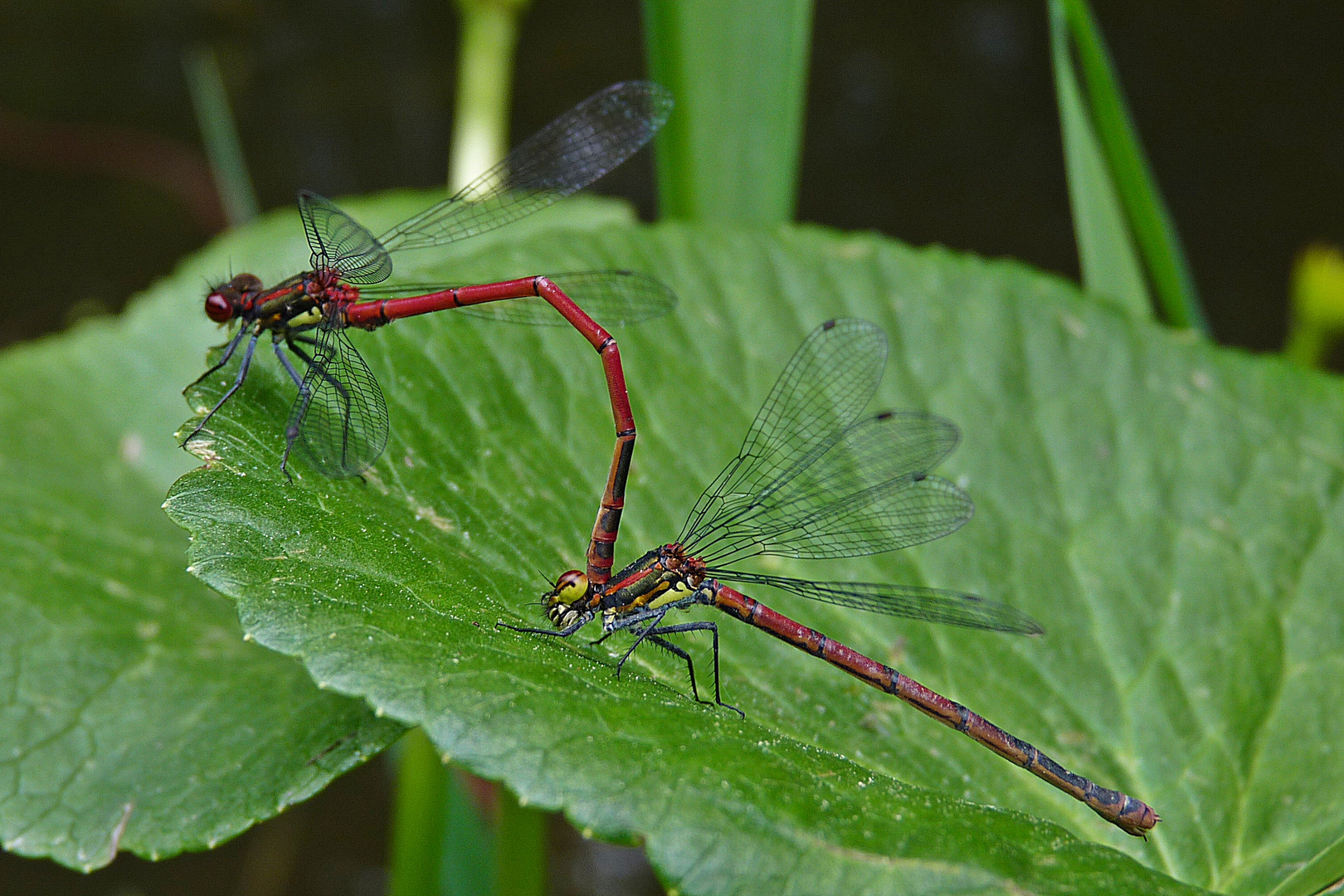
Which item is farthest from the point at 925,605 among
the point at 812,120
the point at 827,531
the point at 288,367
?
the point at 812,120

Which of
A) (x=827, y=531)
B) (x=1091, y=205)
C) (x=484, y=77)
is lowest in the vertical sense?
(x=827, y=531)

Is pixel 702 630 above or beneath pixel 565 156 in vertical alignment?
beneath

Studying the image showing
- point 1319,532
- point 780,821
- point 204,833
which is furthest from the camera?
point 1319,532

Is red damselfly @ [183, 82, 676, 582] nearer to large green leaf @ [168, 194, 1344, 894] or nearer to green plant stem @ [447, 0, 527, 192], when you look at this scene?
large green leaf @ [168, 194, 1344, 894]

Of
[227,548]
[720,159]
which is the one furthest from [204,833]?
[720,159]

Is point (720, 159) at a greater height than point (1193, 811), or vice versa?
point (720, 159)

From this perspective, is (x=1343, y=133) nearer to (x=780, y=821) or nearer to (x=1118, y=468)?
(x=1118, y=468)

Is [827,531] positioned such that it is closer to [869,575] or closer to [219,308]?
[869,575]

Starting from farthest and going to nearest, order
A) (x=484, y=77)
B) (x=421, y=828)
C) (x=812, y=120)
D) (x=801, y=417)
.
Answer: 1. (x=812, y=120)
2. (x=484, y=77)
3. (x=421, y=828)
4. (x=801, y=417)

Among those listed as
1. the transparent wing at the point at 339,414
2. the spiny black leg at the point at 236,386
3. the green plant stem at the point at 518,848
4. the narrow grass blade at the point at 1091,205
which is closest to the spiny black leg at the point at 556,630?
the transparent wing at the point at 339,414
